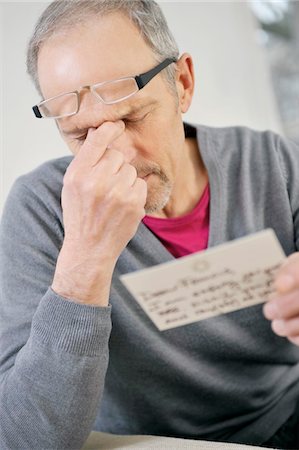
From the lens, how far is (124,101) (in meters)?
0.93

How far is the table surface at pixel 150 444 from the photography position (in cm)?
82

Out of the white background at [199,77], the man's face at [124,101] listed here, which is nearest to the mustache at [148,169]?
the man's face at [124,101]

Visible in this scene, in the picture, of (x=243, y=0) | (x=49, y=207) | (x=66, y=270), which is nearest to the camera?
(x=66, y=270)

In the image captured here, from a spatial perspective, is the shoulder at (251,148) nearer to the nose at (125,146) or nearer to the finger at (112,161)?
the nose at (125,146)

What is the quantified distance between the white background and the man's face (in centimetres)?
48

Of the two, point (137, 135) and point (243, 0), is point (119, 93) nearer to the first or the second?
point (137, 135)

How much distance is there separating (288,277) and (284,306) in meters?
0.04

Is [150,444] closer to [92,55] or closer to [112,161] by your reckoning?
[112,161]

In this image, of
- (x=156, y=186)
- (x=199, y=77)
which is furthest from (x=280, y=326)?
(x=199, y=77)

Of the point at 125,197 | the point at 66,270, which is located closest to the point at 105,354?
the point at 66,270

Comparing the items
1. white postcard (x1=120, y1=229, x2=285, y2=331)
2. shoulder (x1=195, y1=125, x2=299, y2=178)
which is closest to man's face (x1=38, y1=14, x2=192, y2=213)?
shoulder (x1=195, y1=125, x2=299, y2=178)

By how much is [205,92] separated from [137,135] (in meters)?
1.49

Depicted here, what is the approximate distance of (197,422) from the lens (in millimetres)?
1112

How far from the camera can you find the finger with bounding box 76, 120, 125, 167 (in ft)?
2.77
